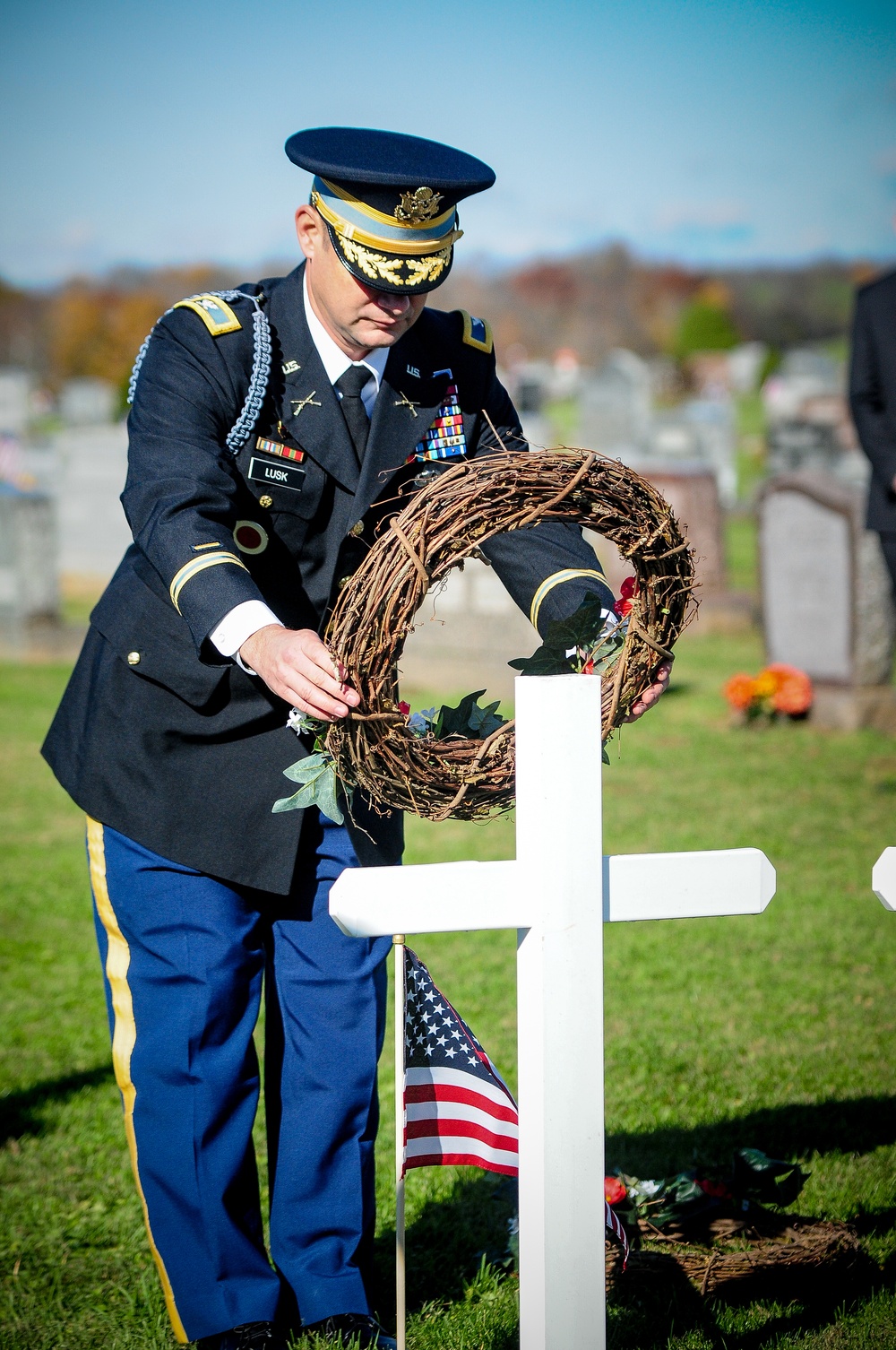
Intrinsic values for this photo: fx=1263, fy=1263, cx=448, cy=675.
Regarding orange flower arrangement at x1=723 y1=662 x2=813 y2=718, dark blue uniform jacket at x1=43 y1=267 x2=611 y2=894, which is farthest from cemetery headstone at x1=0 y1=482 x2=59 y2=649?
dark blue uniform jacket at x1=43 y1=267 x2=611 y2=894

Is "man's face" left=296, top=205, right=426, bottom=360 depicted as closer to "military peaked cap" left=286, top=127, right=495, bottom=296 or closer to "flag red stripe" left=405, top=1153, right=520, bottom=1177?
"military peaked cap" left=286, top=127, right=495, bottom=296

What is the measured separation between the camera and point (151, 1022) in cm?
232

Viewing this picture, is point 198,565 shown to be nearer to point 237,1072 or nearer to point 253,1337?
point 237,1072

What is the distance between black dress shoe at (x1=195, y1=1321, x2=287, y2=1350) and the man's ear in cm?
196

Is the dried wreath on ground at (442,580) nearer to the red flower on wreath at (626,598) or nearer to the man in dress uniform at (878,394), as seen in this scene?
the red flower on wreath at (626,598)

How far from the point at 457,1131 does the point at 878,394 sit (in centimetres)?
428

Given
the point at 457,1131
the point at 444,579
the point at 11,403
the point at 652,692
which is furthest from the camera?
the point at 11,403

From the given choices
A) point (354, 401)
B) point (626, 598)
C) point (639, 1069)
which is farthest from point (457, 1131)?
point (639, 1069)

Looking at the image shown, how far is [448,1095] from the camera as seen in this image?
2.24m

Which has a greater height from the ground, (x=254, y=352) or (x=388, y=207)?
(x=388, y=207)

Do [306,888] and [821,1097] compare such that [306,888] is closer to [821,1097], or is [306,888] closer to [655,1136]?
[655,1136]

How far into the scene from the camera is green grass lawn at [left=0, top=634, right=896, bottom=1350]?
258 cm

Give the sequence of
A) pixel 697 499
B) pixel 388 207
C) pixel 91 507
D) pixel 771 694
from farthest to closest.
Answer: pixel 91 507 < pixel 697 499 < pixel 771 694 < pixel 388 207

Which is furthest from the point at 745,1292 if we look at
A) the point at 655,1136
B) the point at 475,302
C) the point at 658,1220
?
the point at 475,302
